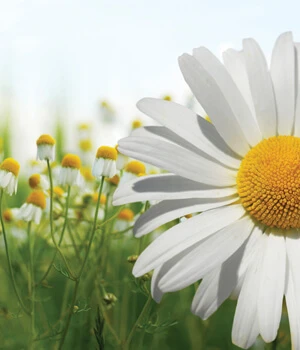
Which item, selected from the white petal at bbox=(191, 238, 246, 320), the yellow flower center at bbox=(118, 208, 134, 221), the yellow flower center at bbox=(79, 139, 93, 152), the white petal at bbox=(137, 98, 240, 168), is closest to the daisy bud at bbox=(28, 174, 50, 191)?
the yellow flower center at bbox=(118, 208, 134, 221)

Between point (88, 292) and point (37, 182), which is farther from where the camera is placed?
point (88, 292)

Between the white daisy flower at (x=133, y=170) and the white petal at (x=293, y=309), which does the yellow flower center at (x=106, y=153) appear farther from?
the white petal at (x=293, y=309)

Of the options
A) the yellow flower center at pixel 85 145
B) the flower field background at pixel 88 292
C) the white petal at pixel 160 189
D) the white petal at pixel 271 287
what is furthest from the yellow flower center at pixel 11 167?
the yellow flower center at pixel 85 145

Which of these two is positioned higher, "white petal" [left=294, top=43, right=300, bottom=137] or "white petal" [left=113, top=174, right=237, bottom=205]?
"white petal" [left=294, top=43, right=300, bottom=137]

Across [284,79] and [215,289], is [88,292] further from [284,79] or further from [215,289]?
[284,79]

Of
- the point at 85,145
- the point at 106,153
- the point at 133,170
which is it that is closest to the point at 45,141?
the point at 106,153

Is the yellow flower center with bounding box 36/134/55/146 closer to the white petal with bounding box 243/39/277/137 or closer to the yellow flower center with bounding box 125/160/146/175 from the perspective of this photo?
the yellow flower center with bounding box 125/160/146/175

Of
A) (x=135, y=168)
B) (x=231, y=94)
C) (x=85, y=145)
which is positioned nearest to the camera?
(x=231, y=94)
